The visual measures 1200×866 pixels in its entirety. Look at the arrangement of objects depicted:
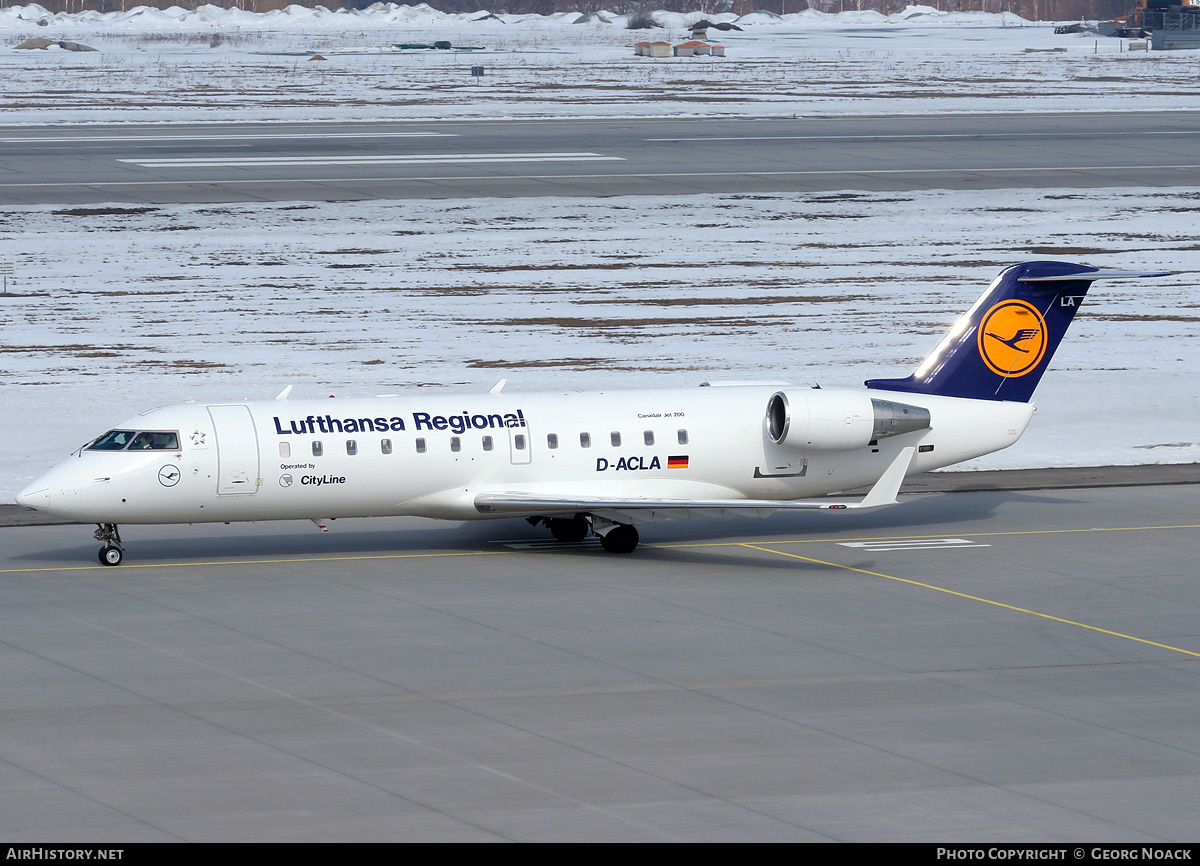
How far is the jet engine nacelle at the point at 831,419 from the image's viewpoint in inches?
1220

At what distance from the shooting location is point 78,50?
585 feet

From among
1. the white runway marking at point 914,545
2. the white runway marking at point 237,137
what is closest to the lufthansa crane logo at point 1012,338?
the white runway marking at point 914,545

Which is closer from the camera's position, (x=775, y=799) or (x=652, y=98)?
(x=775, y=799)

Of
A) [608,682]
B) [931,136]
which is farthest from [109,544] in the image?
[931,136]

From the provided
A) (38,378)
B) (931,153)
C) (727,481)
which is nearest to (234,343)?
(38,378)

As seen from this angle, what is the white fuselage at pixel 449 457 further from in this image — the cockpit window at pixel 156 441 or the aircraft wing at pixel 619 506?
the aircraft wing at pixel 619 506

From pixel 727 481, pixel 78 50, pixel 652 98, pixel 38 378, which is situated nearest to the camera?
pixel 727 481

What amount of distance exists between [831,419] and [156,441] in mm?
11805

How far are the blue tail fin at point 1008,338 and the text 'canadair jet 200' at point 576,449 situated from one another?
0.04m

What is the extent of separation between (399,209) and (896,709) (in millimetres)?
49766

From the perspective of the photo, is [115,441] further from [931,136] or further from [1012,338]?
[931,136]

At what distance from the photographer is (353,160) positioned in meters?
83.0

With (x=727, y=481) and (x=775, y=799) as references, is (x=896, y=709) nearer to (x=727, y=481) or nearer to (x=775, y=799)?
(x=775, y=799)

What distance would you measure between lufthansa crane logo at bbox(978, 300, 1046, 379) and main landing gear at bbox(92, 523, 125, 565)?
16361 mm
